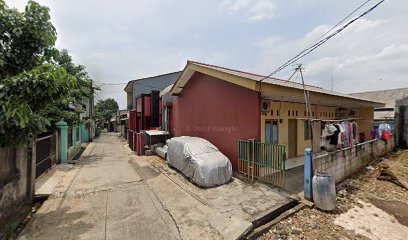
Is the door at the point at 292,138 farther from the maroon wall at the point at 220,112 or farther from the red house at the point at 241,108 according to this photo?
the maroon wall at the point at 220,112

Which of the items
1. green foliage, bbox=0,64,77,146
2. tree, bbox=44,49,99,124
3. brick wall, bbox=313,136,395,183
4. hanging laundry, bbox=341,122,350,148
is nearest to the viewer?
green foliage, bbox=0,64,77,146

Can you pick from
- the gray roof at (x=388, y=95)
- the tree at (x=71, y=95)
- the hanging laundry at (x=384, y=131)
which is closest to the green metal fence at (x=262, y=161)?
the tree at (x=71, y=95)

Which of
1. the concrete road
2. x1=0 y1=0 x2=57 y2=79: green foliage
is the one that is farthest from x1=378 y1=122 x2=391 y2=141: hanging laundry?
x1=0 y1=0 x2=57 y2=79: green foliage

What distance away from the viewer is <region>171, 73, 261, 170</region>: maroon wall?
245 inches

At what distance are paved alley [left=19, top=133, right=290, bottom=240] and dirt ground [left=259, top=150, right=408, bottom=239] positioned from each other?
0.47 m

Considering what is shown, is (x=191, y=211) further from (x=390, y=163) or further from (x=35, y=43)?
(x=390, y=163)

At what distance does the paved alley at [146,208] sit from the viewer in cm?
342

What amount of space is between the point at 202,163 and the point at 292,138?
17.1 feet

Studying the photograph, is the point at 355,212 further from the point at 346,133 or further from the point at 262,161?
the point at 346,133

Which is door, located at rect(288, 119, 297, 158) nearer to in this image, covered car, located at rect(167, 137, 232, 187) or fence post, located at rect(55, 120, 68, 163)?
covered car, located at rect(167, 137, 232, 187)

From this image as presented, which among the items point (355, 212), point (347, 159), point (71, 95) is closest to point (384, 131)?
point (347, 159)

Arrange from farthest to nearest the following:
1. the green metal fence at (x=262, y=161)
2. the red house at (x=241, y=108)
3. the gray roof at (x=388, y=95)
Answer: the gray roof at (x=388, y=95), the red house at (x=241, y=108), the green metal fence at (x=262, y=161)

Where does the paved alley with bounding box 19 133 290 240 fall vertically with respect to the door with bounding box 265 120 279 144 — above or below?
below

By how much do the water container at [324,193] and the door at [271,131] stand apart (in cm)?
270
